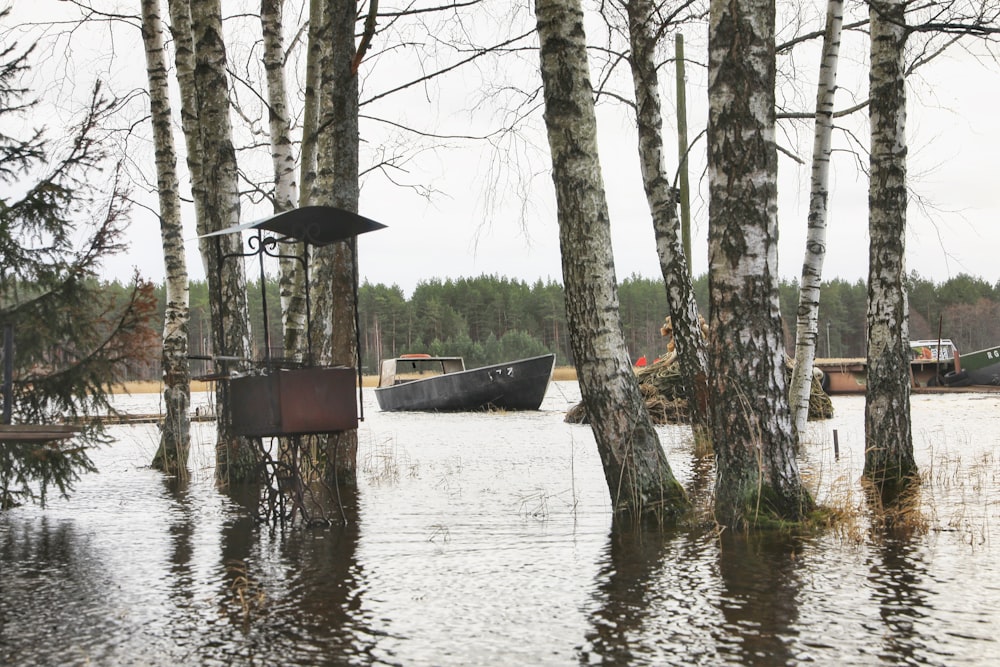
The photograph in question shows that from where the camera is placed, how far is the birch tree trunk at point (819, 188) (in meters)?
13.1

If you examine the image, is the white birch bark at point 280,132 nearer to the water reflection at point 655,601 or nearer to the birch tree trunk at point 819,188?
the birch tree trunk at point 819,188

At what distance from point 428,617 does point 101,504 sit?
6.08 meters

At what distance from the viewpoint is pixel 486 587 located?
6.41 metres

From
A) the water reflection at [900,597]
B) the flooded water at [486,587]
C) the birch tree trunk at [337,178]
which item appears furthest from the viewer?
the birch tree trunk at [337,178]

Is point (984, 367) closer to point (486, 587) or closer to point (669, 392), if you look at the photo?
point (669, 392)

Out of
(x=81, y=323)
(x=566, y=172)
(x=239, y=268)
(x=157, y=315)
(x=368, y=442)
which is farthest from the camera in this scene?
(x=368, y=442)

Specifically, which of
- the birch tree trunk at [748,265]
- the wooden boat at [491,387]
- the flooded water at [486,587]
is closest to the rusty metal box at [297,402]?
the flooded water at [486,587]

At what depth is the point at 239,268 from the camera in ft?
41.5

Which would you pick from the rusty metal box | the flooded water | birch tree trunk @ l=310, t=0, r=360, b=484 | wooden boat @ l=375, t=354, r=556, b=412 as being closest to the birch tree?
birch tree trunk @ l=310, t=0, r=360, b=484

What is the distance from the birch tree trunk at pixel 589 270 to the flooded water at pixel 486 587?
0.61 m

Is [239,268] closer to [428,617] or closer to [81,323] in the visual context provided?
[81,323]

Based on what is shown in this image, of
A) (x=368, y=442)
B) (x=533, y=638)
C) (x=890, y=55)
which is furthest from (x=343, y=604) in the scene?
(x=368, y=442)

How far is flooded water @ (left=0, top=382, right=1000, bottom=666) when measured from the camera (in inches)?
197

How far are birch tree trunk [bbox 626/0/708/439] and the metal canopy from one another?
546cm
